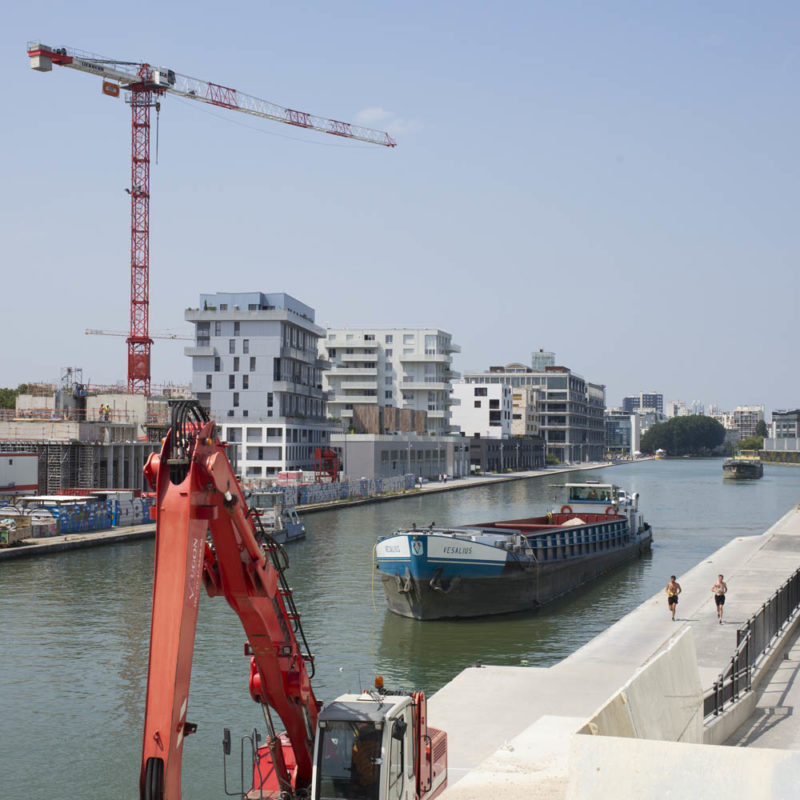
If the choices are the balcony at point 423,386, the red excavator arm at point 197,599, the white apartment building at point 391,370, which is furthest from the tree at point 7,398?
the red excavator arm at point 197,599

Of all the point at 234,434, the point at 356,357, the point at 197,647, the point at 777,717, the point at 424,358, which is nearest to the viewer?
the point at 777,717

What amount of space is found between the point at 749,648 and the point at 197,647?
1692cm

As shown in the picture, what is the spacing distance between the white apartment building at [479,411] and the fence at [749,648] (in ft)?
521

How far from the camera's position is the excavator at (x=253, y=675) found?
9.83 meters

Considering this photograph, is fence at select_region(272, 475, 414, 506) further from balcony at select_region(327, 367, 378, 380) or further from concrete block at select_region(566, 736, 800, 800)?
concrete block at select_region(566, 736, 800, 800)

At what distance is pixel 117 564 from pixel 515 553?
815 inches

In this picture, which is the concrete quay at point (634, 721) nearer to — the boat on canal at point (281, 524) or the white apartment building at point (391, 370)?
the boat on canal at point (281, 524)

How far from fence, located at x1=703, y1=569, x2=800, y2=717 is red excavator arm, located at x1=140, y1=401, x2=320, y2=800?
7.95 meters

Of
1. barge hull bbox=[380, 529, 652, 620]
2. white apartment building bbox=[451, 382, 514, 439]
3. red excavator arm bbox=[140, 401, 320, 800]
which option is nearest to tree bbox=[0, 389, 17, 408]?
white apartment building bbox=[451, 382, 514, 439]

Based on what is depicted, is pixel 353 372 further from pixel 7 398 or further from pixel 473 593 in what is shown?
pixel 473 593

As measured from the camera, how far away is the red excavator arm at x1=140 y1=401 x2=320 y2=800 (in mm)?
9742

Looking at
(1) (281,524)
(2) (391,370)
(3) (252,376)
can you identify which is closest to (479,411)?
(2) (391,370)

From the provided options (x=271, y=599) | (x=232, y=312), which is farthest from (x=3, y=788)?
(x=232, y=312)

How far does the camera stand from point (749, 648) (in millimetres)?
20609
